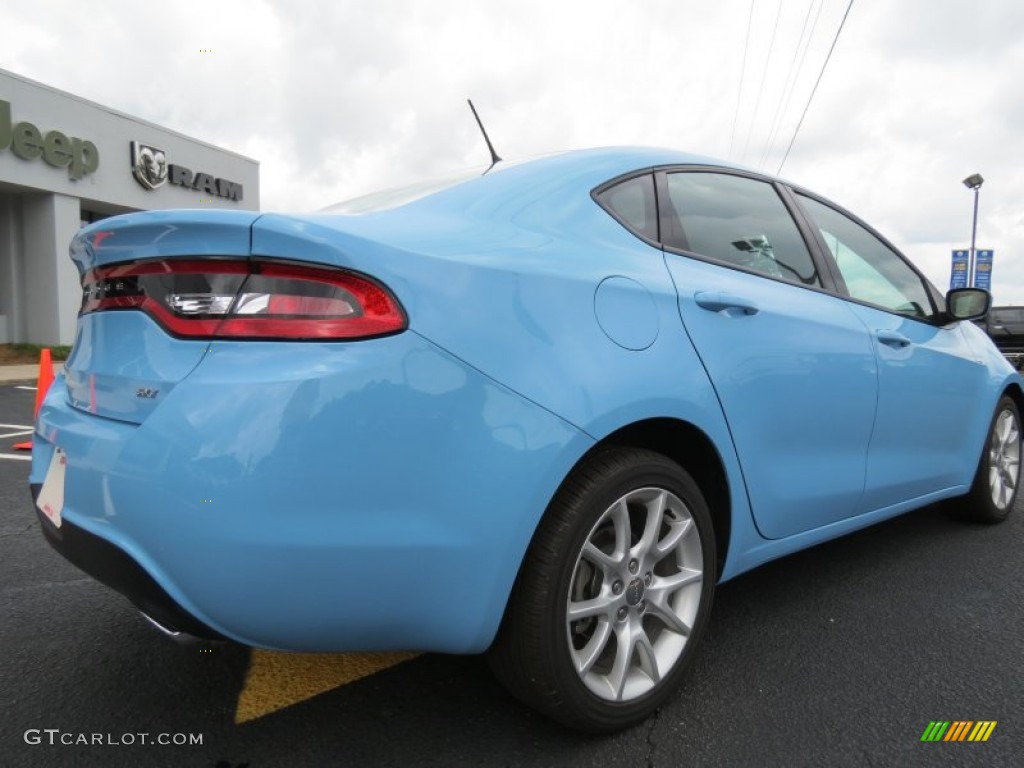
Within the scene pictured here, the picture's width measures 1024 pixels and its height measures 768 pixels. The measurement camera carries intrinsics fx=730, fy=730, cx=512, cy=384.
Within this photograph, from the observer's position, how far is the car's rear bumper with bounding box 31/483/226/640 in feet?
4.74

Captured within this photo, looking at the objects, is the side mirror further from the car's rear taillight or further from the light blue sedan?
the car's rear taillight

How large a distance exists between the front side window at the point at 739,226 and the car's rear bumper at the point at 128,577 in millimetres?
1558

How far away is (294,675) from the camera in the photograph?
209 centimetres

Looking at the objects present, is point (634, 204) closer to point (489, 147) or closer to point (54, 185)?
point (489, 147)

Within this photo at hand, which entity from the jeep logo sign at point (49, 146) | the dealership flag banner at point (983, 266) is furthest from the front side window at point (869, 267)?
the dealership flag banner at point (983, 266)

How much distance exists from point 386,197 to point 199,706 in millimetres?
1488

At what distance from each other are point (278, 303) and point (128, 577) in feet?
2.09

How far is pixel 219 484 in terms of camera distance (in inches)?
52.9

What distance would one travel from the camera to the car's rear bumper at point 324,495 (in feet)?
4.46

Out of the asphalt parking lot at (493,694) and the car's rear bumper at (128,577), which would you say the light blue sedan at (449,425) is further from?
the asphalt parking lot at (493,694)

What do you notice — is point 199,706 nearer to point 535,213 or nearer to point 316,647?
point 316,647

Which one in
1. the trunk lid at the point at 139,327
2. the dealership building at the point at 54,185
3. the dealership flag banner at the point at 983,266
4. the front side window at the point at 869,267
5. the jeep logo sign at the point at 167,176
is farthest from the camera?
the dealership flag banner at the point at 983,266

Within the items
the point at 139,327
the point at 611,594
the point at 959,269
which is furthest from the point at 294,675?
the point at 959,269

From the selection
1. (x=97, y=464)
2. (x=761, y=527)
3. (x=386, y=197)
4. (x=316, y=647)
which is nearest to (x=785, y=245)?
(x=761, y=527)
